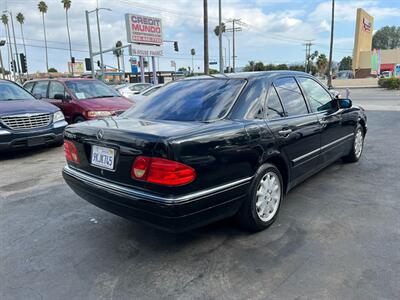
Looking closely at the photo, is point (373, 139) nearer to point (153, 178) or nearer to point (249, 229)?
point (249, 229)

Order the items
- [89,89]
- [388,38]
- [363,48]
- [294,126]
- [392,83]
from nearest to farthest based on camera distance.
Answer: [294,126] → [89,89] → [392,83] → [363,48] → [388,38]

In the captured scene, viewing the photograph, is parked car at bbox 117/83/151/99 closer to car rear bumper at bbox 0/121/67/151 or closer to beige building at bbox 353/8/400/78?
car rear bumper at bbox 0/121/67/151

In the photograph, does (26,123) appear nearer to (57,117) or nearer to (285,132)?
(57,117)

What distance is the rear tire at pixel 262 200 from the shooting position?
118 inches

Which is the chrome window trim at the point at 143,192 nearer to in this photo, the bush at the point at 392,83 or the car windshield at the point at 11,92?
the car windshield at the point at 11,92

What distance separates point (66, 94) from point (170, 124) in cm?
653

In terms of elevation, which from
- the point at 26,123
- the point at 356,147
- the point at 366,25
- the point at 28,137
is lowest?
the point at 356,147

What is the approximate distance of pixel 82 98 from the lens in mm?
8312

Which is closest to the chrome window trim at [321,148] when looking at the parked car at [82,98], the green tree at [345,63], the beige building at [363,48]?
the parked car at [82,98]

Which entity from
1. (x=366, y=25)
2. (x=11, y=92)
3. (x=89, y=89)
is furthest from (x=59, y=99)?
(x=366, y=25)

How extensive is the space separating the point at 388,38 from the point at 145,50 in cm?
10978

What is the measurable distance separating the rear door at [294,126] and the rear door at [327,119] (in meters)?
0.19

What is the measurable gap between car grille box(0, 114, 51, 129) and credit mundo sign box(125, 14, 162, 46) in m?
19.2

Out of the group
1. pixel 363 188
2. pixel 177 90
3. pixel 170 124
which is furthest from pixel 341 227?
pixel 177 90
